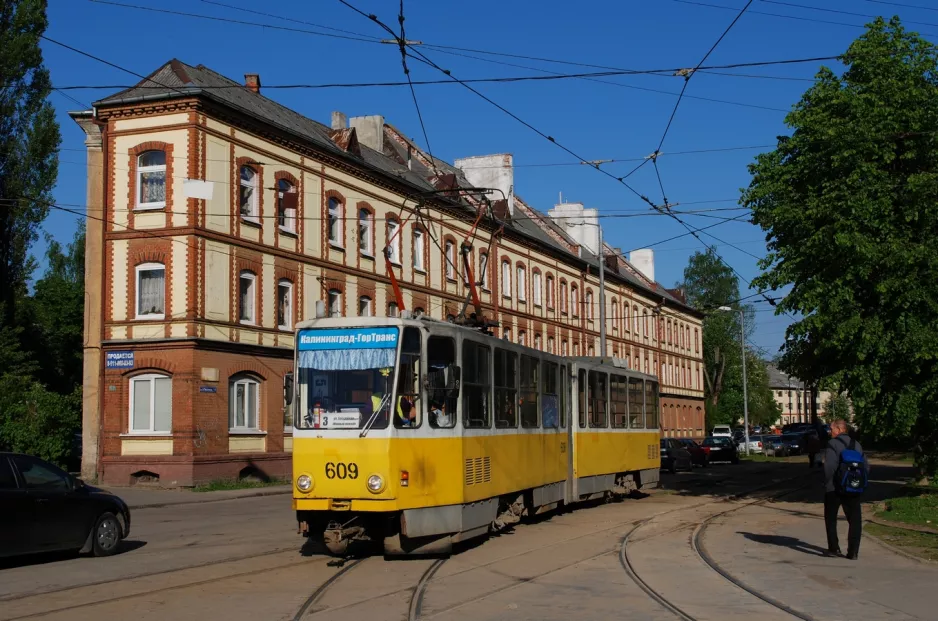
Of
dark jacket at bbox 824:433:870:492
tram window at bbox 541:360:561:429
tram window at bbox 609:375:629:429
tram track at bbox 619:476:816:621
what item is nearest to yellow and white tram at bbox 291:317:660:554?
tram track at bbox 619:476:816:621

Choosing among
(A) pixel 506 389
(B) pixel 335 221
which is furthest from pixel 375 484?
(B) pixel 335 221

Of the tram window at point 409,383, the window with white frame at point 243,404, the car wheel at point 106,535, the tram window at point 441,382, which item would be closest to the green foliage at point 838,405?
the tram window at point 441,382

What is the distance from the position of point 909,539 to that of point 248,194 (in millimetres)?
23539

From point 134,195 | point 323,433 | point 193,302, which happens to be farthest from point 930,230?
point 134,195

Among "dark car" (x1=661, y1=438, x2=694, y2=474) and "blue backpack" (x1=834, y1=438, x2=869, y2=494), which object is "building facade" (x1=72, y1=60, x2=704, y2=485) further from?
"blue backpack" (x1=834, y1=438, x2=869, y2=494)

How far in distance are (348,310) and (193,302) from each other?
27.2 ft

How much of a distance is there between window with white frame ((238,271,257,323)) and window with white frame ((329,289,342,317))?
4026mm

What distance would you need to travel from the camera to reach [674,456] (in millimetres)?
41156

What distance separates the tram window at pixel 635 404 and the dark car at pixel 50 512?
12564 mm

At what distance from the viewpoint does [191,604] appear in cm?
985

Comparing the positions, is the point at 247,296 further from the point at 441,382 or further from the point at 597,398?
the point at 441,382

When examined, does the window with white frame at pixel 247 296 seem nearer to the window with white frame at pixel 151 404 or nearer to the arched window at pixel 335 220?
the window with white frame at pixel 151 404

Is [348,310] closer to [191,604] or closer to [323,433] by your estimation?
[323,433]

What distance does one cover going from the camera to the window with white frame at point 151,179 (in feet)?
103
